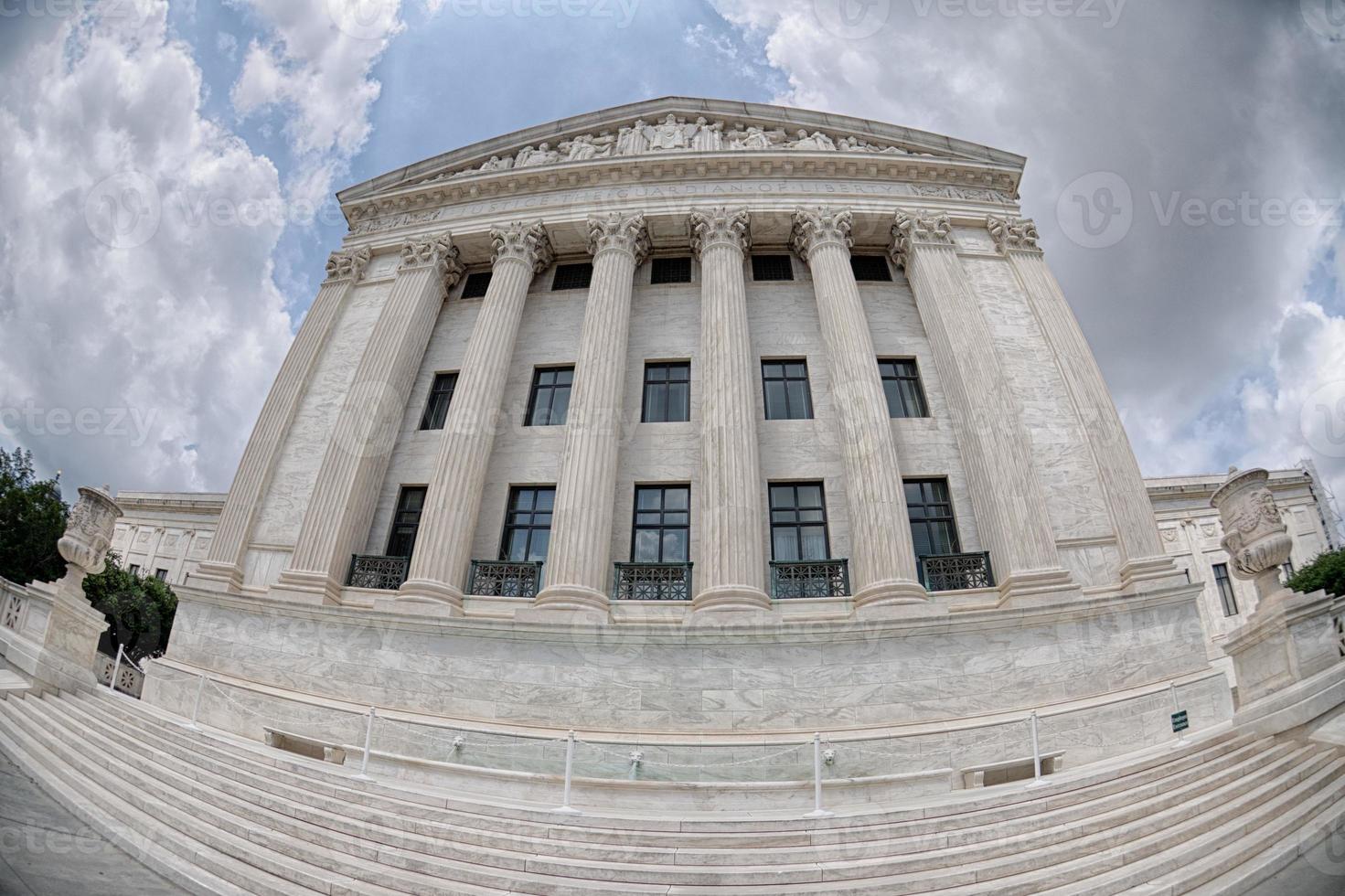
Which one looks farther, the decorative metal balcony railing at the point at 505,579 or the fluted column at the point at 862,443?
the decorative metal balcony railing at the point at 505,579

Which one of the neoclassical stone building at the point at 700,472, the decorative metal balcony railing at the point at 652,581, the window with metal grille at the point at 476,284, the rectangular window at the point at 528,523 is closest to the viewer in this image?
the neoclassical stone building at the point at 700,472

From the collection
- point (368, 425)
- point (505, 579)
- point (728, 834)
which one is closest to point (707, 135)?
point (368, 425)

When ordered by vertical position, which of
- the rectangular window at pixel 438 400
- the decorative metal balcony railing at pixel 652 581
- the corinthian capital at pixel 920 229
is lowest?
the decorative metal balcony railing at pixel 652 581

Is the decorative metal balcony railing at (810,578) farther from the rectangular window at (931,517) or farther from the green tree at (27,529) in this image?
the green tree at (27,529)

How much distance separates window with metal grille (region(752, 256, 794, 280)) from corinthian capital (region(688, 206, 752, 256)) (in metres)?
1.10

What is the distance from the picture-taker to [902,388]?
21.0 metres

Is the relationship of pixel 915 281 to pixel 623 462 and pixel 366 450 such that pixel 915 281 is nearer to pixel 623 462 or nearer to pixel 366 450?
pixel 623 462

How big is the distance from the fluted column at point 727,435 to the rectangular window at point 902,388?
4.19 meters

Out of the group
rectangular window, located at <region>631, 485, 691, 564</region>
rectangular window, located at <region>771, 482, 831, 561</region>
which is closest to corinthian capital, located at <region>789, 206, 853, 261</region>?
rectangular window, located at <region>771, 482, 831, 561</region>

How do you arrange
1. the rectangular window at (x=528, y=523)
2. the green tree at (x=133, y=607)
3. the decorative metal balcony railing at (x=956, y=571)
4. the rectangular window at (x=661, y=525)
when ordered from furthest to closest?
the green tree at (x=133, y=607) < the rectangular window at (x=528, y=523) < the rectangular window at (x=661, y=525) < the decorative metal balcony railing at (x=956, y=571)

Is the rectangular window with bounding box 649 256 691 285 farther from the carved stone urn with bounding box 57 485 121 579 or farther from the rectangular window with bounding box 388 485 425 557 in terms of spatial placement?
the carved stone urn with bounding box 57 485 121 579

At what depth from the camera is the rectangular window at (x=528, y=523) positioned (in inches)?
744

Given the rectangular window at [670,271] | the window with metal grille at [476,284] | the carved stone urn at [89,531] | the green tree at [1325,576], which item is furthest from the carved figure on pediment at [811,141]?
the green tree at [1325,576]

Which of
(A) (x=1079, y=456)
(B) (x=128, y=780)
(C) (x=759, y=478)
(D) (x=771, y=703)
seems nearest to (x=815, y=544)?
(C) (x=759, y=478)
